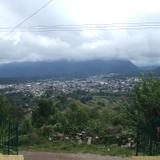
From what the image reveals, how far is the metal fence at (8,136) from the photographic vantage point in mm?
16562

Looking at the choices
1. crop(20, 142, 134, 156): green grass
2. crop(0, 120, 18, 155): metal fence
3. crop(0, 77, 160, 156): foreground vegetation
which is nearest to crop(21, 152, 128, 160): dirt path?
crop(20, 142, 134, 156): green grass

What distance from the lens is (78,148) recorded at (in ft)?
73.8

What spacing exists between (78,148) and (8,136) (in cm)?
629

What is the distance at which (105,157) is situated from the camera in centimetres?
2012

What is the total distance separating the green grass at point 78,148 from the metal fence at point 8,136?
525 cm

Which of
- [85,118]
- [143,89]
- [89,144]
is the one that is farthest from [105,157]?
[85,118]

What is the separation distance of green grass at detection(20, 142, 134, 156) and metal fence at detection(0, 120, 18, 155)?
525 centimetres

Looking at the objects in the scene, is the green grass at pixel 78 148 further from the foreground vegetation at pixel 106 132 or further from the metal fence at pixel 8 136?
the metal fence at pixel 8 136

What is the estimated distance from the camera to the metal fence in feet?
54.3

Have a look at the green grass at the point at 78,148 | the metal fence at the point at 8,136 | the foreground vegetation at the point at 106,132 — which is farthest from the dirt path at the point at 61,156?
the metal fence at the point at 8,136

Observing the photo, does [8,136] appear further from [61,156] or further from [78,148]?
[78,148]

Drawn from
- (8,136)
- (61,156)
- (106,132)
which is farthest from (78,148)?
(8,136)

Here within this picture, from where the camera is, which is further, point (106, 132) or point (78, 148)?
point (106, 132)

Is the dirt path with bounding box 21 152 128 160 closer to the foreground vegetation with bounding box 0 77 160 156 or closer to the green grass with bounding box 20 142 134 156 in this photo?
the green grass with bounding box 20 142 134 156
